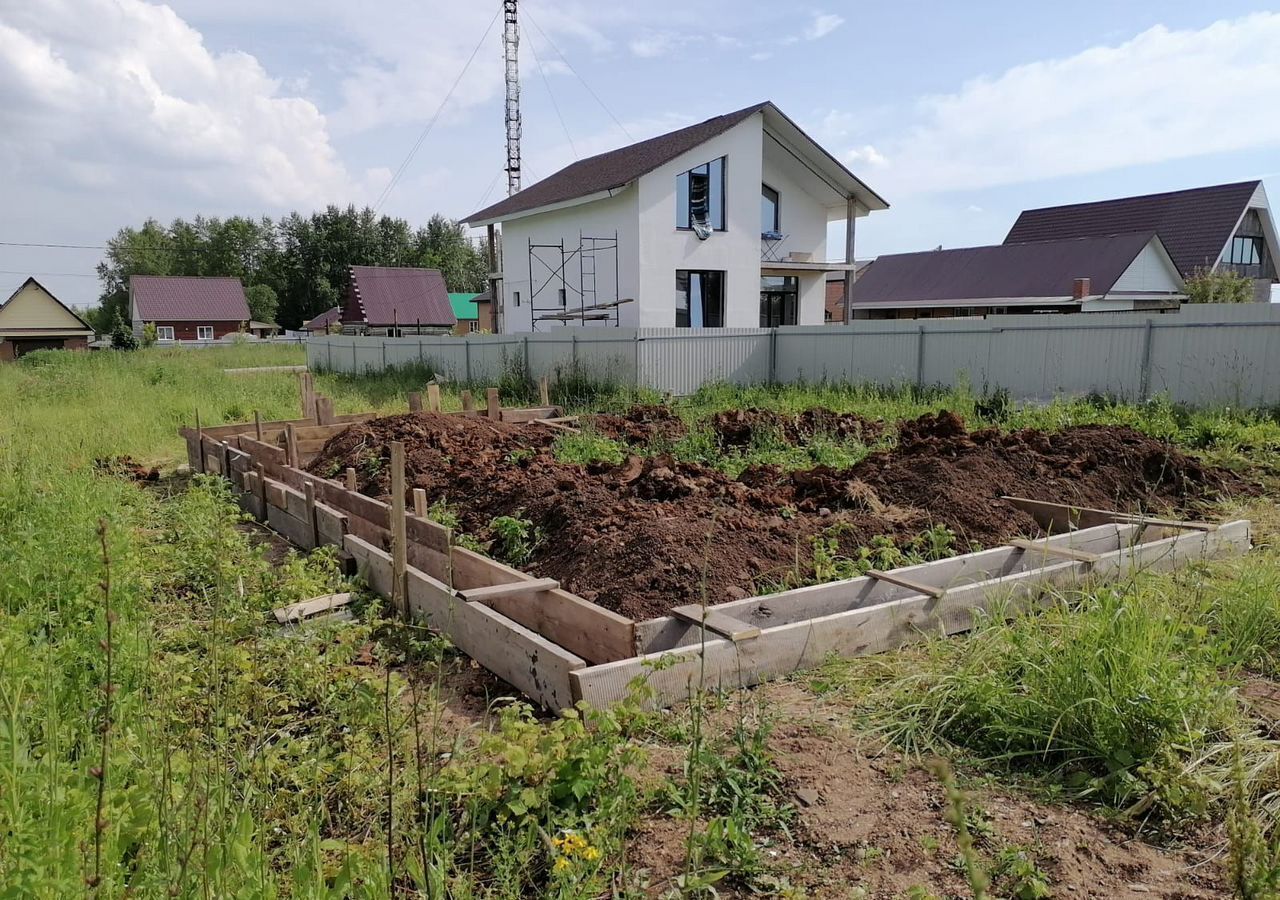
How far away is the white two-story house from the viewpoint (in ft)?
73.1

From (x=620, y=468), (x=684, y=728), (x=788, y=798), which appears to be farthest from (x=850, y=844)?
(x=620, y=468)

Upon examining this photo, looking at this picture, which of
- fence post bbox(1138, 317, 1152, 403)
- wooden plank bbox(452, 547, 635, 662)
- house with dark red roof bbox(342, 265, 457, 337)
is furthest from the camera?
house with dark red roof bbox(342, 265, 457, 337)

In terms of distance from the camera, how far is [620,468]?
793cm

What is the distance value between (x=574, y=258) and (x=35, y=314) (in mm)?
48101

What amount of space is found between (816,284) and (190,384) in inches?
733

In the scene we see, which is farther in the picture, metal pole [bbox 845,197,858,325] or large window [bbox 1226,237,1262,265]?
large window [bbox 1226,237,1262,265]

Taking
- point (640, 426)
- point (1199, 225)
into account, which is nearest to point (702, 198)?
point (640, 426)

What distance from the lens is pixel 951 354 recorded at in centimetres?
1688

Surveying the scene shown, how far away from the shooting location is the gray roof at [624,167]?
2222 cm

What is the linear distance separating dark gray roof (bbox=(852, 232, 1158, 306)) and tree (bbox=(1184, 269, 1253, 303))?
2600 millimetres

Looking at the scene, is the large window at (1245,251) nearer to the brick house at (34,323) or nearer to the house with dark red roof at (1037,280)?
the house with dark red roof at (1037,280)

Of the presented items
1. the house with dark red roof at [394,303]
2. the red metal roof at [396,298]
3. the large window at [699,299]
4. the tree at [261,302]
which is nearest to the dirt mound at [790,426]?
the large window at [699,299]

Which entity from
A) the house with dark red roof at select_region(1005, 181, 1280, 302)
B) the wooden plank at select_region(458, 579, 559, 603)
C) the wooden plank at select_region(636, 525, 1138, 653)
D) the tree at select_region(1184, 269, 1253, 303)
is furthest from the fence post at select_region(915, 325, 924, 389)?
the house with dark red roof at select_region(1005, 181, 1280, 302)

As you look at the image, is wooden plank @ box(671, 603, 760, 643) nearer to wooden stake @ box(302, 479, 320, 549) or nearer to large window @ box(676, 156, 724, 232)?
wooden stake @ box(302, 479, 320, 549)
